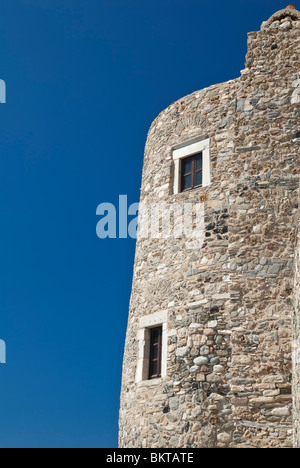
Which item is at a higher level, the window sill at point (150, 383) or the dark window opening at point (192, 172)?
the dark window opening at point (192, 172)

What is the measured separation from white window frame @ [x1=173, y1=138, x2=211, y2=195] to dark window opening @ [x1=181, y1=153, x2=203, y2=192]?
0.27 ft

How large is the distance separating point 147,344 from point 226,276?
81.2 inches

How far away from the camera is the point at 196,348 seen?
10.5 metres

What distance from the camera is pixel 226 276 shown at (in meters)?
10.7

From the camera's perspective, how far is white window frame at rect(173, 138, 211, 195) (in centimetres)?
1188

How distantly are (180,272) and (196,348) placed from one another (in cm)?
149

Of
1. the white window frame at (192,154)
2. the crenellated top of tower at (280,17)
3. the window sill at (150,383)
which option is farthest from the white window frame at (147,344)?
the crenellated top of tower at (280,17)

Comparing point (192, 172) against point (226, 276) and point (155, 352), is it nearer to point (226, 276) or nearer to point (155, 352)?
point (226, 276)

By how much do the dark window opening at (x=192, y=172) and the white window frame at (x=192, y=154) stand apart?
82mm

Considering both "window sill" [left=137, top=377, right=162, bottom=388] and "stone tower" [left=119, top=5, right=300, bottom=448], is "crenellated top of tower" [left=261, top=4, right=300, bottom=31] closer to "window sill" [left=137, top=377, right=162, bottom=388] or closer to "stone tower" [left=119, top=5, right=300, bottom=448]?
"stone tower" [left=119, top=5, right=300, bottom=448]

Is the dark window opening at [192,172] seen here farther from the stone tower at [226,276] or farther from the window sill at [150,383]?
the window sill at [150,383]

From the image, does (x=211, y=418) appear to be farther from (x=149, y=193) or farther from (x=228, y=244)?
(x=149, y=193)

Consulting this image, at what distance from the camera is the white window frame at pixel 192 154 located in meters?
11.9

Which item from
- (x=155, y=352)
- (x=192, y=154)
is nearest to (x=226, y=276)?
(x=155, y=352)
